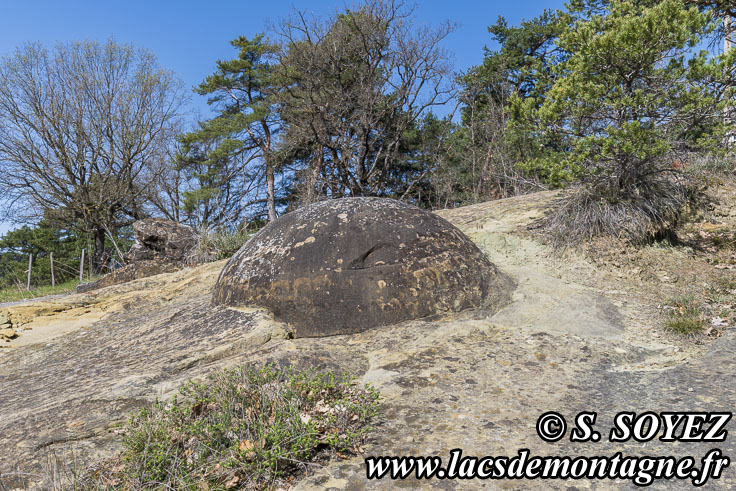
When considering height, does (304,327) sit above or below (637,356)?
above

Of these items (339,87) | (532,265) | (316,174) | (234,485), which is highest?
(339,87)

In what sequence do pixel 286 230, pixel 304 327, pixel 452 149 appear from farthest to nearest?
pixel 452 149 < pixel 286 230 < pixel 304 327

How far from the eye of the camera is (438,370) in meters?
3.01

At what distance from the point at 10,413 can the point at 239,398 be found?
165cm

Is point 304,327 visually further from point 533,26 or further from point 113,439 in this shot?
point 533,26

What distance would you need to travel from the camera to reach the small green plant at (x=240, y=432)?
6.53 feet

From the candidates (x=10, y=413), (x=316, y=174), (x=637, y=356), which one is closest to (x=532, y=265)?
(x=637, y=356)

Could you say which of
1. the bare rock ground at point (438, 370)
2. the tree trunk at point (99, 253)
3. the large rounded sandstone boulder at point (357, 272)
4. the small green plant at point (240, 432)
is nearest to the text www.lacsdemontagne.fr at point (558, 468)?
the bare rock ground at point (438, 370)

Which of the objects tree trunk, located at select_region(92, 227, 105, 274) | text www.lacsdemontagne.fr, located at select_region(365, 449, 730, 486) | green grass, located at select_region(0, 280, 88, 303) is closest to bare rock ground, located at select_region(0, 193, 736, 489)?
text www.lacsdemontagne.fr, located at select_region(365, 449, 730, 486)

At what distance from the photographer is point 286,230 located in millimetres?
4578

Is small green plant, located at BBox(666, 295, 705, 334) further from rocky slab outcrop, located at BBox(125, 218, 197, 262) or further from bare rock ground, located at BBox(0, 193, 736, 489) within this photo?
rocky slab outcrop, located at BBox(125, 218, 197, 262)

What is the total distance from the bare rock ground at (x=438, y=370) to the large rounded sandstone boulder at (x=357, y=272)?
18 centimetres

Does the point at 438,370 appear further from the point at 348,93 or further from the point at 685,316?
the point at 348,93

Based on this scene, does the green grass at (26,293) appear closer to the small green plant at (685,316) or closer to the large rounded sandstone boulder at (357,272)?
the large rounded sandstone boulder at (357,272)
